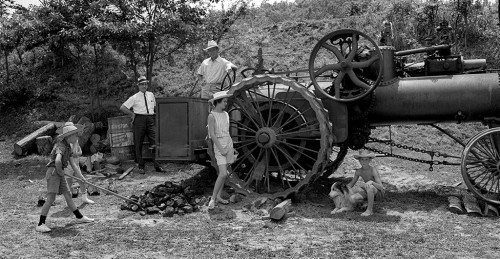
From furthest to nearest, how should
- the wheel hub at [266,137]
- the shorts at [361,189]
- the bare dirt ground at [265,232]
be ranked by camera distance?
the wheel hub at [266,137]
the shorts at [361,189]
the bare dirt ground at [265,232]

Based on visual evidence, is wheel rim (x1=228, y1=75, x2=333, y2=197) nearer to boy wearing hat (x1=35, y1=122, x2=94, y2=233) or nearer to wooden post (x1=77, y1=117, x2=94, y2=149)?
Answer: boy wearing hat (x1=35, y1=122, x2=94, y2=233)

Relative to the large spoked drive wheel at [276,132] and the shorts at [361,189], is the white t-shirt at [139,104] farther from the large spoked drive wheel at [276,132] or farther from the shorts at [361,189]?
the shorts at [361,189]

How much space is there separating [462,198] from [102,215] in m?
5.27

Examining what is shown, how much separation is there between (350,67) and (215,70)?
2.48 metres

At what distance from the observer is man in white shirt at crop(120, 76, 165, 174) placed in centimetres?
990

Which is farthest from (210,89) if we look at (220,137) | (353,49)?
(353,49)

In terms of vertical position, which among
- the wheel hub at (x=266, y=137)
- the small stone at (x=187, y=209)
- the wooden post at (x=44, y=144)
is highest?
the wheel hub at (x=266, y=137)

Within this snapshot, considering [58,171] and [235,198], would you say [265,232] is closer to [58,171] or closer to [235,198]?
[235,198]

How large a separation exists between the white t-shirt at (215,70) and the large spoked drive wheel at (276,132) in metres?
0.75

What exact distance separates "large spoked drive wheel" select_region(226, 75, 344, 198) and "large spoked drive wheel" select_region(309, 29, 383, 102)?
1.35ft

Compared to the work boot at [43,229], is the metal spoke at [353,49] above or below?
above

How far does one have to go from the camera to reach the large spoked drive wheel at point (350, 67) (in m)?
7.44

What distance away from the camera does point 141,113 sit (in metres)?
9.91

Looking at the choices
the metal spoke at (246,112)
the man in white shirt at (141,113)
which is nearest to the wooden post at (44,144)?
the man in white shirt at (141,113)
